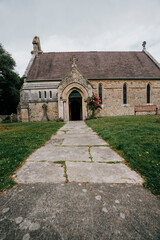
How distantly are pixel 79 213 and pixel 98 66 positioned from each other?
59.4ft

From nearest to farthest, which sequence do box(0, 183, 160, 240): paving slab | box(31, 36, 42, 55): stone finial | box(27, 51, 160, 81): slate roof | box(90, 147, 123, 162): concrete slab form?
box(0, 183, 160, 240): paving slab
box(90, 147, 123, 162): concrete slab
box(27, 51, 160, 81): slate roof
box(31, 36, 42, 55): stone finial

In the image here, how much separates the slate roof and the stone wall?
782mm

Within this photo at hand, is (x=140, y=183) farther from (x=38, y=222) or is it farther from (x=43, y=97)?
(x=43, y=97)

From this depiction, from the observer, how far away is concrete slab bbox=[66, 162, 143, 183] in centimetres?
169

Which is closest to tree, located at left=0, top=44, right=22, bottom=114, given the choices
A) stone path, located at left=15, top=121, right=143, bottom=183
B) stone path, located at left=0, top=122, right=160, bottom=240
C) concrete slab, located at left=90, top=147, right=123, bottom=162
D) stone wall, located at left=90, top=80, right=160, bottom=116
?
stone wall, located at left=90, top=80, right=160, bottom=116

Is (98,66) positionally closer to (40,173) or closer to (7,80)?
(40,173)

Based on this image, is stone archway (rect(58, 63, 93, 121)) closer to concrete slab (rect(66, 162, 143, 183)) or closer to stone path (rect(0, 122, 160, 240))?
concrete slab (rect(66, 162, 143, 183))

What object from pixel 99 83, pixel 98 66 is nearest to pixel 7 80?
pixel 98 66

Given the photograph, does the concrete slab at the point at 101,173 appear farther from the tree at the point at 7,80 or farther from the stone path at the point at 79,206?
the tree at the point at 7,80

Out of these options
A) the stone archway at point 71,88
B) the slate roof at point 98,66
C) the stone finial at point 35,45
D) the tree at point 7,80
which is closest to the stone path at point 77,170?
the stone archway at point 71,88

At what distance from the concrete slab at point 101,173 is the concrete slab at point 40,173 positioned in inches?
6.6

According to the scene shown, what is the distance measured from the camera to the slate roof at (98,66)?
51.6 feet

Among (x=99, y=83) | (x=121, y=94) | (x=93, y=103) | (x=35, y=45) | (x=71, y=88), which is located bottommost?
(x=93, y=103)

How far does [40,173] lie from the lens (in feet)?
6.20
